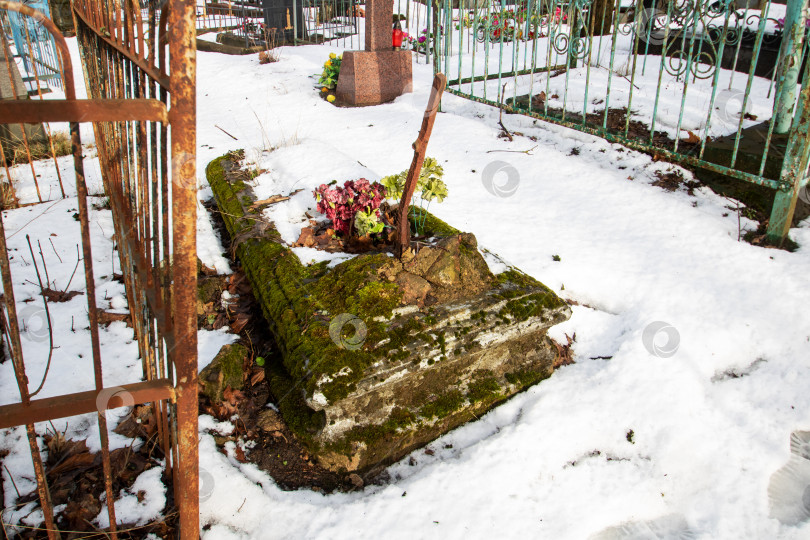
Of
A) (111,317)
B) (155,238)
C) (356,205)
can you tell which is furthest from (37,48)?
(155,238)

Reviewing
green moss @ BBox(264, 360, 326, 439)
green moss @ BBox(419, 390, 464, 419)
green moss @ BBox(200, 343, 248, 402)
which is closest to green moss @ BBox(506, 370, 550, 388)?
green moss @ BBox(419, 390, 464, 419)

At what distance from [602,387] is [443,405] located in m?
0.86

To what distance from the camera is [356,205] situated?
3.01 metres

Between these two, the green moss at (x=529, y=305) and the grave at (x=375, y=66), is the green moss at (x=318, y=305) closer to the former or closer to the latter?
the green moss at (x=529, y=305)

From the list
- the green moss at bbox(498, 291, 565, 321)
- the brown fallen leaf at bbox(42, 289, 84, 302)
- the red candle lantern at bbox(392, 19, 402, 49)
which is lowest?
the brown fallen leaf at bbox(42, 289, 84, 302)

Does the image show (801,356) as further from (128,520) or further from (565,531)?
(128,520)

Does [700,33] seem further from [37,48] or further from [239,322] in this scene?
[37,48]

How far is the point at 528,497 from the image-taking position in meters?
2.14

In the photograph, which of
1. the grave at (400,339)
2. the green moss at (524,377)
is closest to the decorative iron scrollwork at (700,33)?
the grave at (400,339)

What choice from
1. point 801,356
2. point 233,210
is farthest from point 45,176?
point 801,356

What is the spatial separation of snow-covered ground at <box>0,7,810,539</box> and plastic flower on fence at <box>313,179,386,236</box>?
0.35 metres

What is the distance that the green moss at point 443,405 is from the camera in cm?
242

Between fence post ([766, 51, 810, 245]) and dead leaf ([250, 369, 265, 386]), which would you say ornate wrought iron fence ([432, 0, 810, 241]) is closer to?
fence post ([766, 51, 810, 245])

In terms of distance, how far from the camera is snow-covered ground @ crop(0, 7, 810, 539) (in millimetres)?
2064
